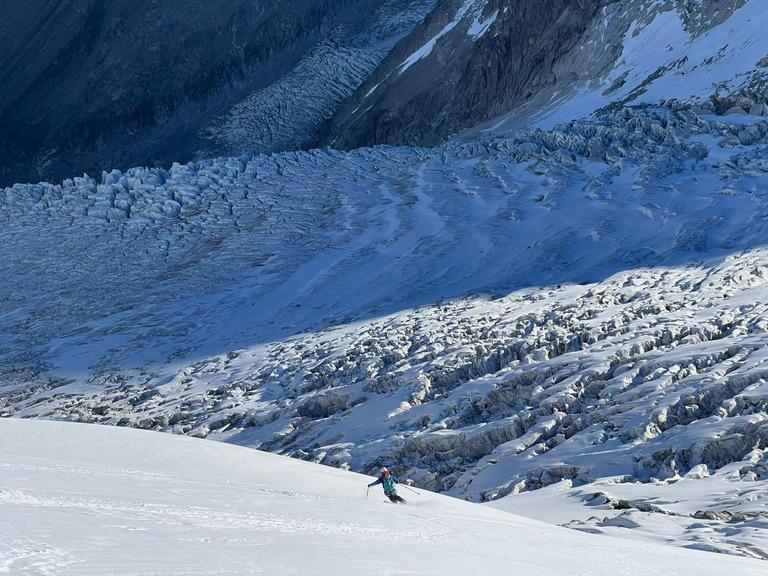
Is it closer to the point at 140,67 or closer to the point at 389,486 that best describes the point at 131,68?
the point at 140,67

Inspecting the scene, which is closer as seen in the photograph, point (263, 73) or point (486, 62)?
point (486, 62)

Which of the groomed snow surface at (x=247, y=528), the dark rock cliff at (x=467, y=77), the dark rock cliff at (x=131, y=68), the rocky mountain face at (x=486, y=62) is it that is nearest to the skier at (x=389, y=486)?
the groomed snow surface at (x=247, y=528)

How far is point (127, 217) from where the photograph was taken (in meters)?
44.9

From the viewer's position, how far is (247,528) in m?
8.98

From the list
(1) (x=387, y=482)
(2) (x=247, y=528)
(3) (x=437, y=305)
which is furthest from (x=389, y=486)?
(3) (x=437, y=305)

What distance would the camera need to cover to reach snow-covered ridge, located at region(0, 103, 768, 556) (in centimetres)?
1934

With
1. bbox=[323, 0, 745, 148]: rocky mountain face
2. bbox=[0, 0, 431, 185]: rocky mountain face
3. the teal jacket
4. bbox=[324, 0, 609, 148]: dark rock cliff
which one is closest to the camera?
the teal jacket

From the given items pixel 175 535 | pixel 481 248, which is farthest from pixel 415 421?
pixel 481 248

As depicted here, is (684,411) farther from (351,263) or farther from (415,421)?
(351,263)

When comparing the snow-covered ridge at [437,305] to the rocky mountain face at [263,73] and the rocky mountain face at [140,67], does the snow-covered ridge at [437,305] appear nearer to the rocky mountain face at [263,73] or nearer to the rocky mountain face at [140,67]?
the rocky mountain face at [263,73]

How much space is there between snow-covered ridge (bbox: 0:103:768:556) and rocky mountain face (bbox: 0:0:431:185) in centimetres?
4179

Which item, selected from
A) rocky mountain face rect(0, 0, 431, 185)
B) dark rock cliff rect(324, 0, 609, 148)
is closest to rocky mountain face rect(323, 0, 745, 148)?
dark rock cliff rect(324, 0, 609, 148)

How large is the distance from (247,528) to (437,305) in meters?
23.0

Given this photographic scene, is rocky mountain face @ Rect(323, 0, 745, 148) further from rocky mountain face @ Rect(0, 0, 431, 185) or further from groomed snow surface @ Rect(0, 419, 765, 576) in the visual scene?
groomed snow surface @ Rect(0, 419, 765, 576)
